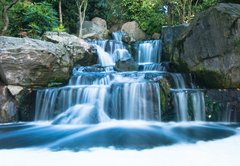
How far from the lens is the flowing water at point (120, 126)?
6.34 m

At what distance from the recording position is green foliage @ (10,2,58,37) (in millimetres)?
14625

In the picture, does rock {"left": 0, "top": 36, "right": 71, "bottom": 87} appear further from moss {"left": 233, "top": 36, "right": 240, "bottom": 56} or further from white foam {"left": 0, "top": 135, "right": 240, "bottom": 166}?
moss {"left": 233, "top": 36, "right": 240, "bottom": 56}

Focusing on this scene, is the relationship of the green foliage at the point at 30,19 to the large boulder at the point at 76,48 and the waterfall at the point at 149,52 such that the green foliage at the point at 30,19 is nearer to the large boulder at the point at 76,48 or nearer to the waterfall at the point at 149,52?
the large boulder at the point at 76,48

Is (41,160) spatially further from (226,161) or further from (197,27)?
(197,27)

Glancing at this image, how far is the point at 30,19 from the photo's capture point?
14.7m

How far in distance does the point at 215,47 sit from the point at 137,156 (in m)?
4.94

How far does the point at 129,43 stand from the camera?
51.1ft

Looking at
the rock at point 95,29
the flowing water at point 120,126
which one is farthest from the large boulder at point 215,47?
the rock at point 95,29

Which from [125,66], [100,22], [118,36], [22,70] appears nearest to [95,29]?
[100,22]

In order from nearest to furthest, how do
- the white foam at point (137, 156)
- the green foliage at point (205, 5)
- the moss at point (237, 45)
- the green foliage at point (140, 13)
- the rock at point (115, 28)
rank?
the white foam at point (137, 156)
the moss at point (237, 45)
the green foliage at point (205, 5)
the green foliage at point (140, 13)
the rock at point (115, 28)

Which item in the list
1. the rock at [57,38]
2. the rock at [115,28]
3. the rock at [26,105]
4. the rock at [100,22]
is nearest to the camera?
the rock at [26,105]

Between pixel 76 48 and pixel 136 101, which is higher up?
pixel 76 48

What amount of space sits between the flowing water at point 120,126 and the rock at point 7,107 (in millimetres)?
518

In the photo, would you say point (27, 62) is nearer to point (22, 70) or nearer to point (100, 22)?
point (22, 70)
